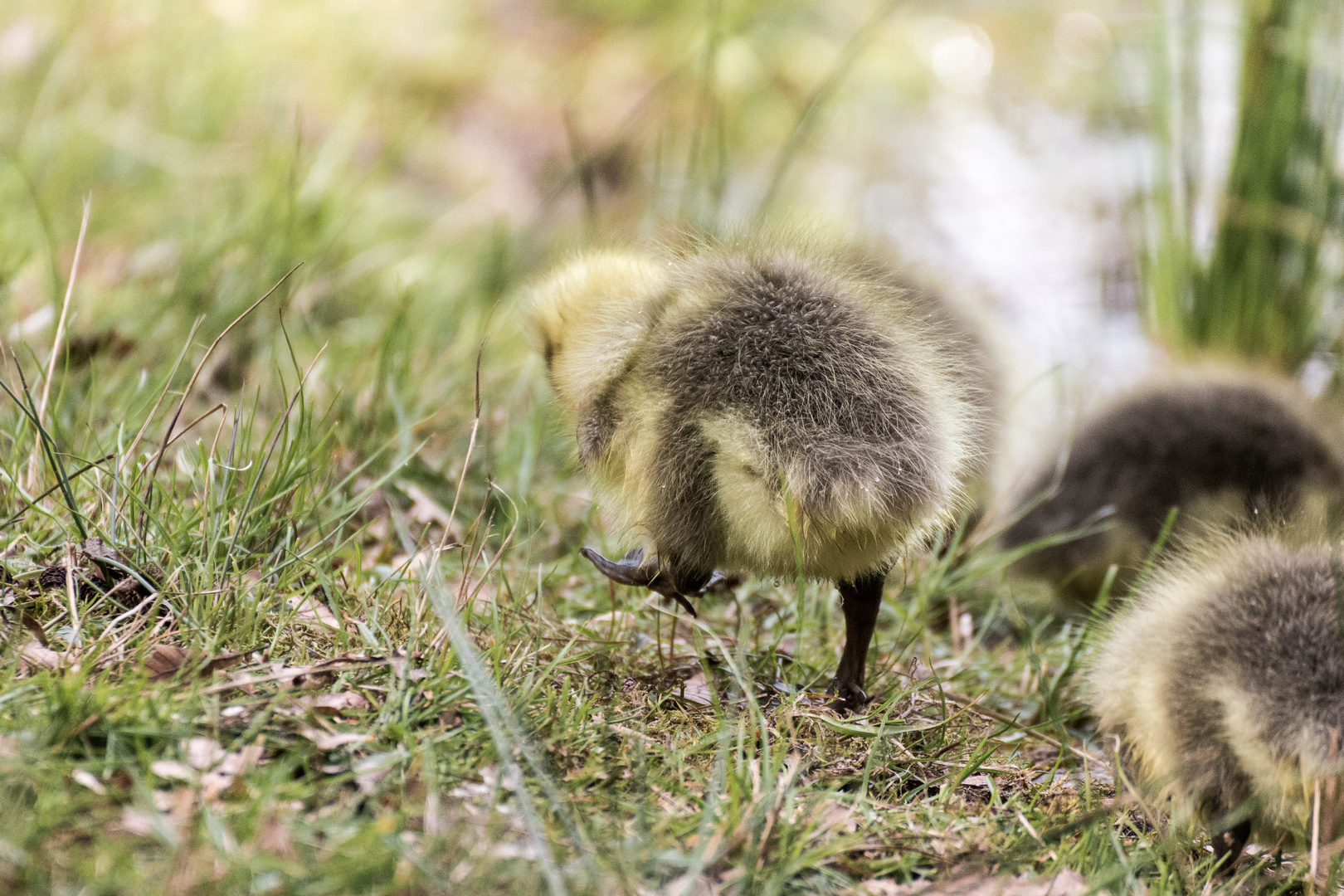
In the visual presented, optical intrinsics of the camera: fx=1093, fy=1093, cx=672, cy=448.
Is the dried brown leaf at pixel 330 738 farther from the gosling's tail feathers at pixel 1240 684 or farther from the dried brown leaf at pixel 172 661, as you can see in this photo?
the gosling's tail feathers at pixel 1240 684

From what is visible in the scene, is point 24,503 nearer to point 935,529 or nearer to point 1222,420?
point 935,529

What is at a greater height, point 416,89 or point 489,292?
point 416,89

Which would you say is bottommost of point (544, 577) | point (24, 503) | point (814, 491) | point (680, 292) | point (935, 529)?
point (544, 577)

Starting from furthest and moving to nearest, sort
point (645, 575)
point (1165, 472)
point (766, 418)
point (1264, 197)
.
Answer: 1. point (1264, 197)
2. point (1165, 472)
3. point (645, 575)
4. point (766, 418)

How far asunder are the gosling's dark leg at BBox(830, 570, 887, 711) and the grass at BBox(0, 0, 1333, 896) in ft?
0.20

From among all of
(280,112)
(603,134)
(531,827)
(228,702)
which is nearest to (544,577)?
(228,702)

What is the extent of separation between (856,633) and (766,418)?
49cm

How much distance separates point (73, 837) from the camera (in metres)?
1.31

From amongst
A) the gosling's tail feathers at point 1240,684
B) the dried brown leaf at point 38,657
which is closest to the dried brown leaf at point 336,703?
the dried brown leaf at point 38,657

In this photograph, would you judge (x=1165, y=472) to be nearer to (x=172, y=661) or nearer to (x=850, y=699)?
(x=850, y=699)

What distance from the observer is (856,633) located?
1951 millimetres

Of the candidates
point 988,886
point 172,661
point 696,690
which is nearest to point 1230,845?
point 988,886

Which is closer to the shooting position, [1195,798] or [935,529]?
[1195,798]

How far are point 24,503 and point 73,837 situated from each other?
2.91 ft
